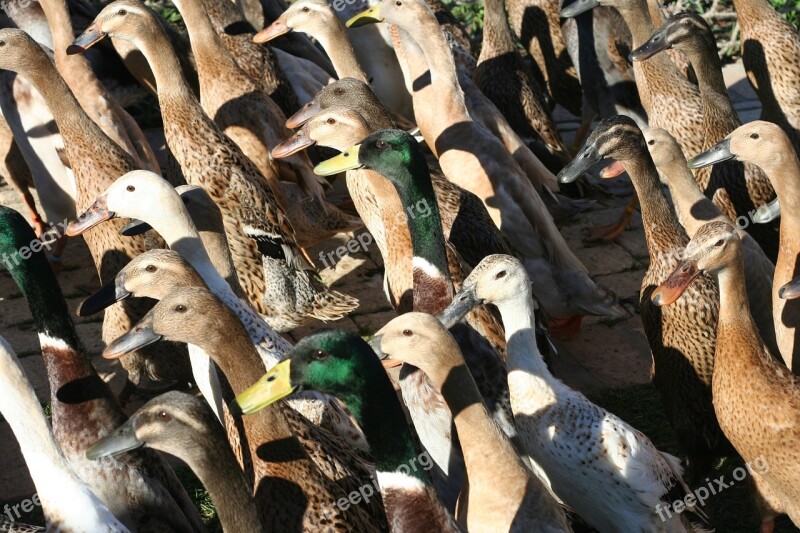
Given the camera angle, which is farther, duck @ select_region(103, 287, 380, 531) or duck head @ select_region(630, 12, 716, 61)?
duck head @ select_region(630, 12, 716, 61)

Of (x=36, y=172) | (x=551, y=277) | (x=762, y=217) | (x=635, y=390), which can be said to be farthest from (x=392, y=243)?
(x=36, y=172)

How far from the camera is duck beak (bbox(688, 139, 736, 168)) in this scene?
525 cm

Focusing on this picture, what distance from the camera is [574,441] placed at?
13.9ft

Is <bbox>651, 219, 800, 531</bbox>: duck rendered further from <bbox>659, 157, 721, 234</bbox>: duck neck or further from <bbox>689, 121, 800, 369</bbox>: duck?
<bbox>659, 157, 721, 234</bbox>: duck neck

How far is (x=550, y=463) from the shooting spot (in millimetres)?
4340

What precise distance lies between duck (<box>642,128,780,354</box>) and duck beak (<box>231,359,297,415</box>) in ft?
8.49

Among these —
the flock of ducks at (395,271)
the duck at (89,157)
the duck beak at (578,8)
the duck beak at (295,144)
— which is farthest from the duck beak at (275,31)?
the duck beak at (578,8)

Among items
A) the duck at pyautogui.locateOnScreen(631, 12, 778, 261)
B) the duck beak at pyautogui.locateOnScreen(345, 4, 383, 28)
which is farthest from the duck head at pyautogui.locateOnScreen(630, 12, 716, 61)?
the duck beak at pyautogui.locateOnScreen(345, 4, 383, 28)

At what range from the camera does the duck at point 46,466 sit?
3.64m

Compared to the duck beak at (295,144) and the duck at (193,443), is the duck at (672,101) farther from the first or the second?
the duck at (193,443)

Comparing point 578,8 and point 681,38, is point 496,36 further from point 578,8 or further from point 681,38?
point 681,38

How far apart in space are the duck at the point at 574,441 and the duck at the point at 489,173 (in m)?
1.39

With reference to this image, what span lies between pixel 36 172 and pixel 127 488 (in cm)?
309

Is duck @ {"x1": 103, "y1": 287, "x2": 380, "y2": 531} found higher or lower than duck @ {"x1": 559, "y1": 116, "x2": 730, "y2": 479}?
higher
